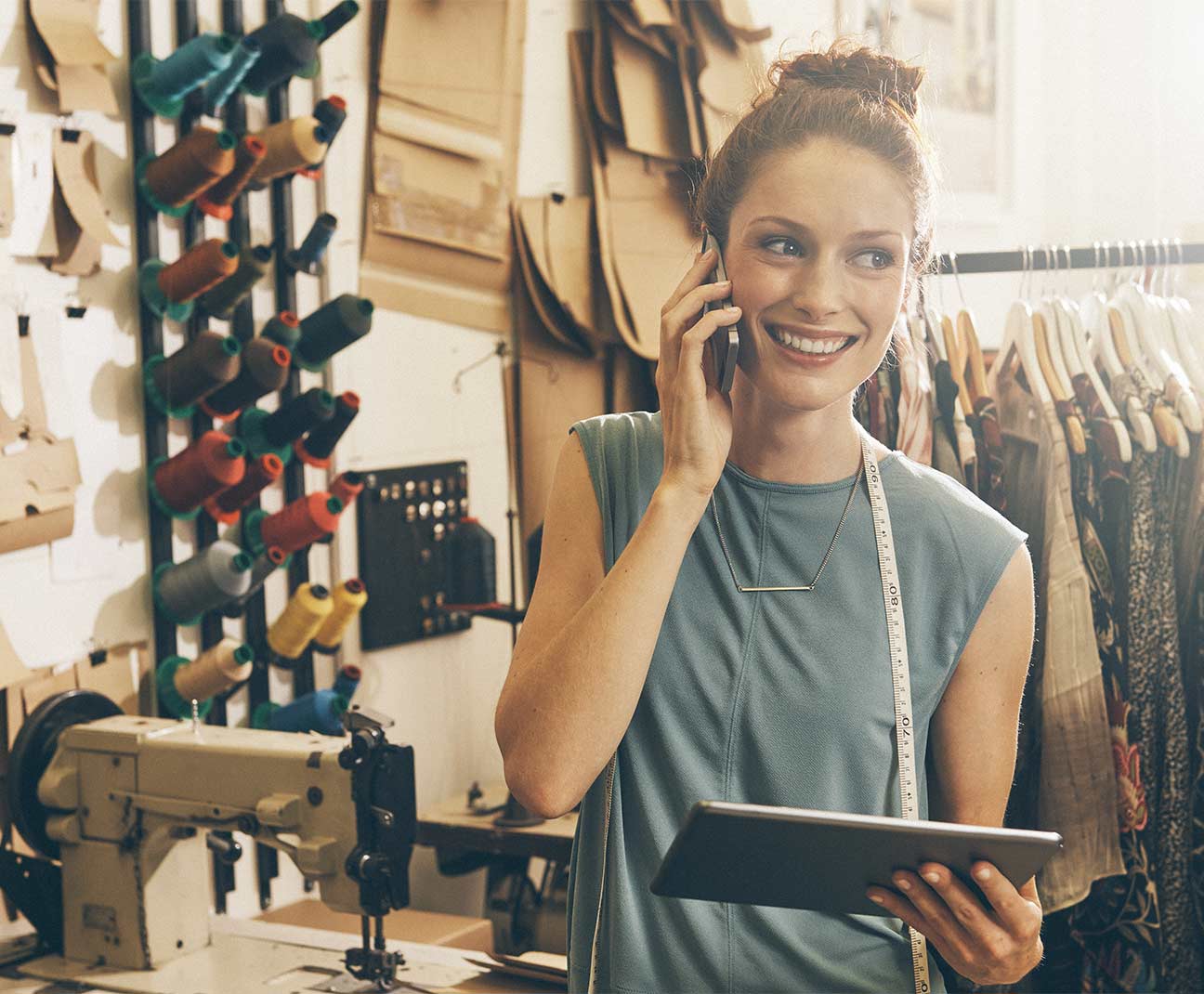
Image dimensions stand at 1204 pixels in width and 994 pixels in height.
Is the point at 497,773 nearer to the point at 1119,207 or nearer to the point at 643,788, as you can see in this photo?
the point at 643,788

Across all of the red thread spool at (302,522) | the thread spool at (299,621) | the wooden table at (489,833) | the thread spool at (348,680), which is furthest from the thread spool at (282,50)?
the wooden table at (489,833)

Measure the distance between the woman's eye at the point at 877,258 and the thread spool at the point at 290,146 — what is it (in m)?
1.07

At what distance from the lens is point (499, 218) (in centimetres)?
265

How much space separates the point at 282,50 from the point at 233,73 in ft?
0.29

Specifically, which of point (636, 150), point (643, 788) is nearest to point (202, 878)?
point (643, 788)

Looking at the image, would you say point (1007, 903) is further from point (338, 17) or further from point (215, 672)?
point (338, 17)

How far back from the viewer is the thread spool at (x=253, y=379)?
2.01 m

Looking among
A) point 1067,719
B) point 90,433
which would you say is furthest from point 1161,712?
point 90,433

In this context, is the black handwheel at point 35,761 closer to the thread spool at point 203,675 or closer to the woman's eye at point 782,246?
the thread spool at point 203,675

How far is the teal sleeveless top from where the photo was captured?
1187 mm

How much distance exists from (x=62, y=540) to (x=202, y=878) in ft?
1.64

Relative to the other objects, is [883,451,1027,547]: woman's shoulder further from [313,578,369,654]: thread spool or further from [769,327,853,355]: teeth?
[313,578,369,654]: thread spool

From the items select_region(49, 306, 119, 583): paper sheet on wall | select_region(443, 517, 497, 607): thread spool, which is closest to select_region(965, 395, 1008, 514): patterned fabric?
select_region(443, 517, 497, 607): thread spool

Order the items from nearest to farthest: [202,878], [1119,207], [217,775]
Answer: [217,775], [202,878], [1119,207]
